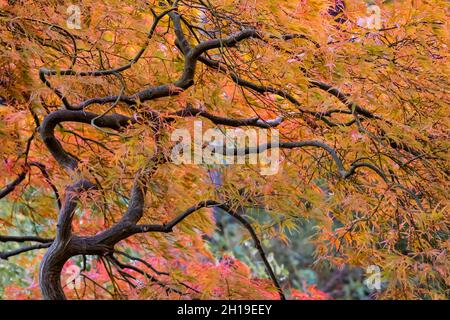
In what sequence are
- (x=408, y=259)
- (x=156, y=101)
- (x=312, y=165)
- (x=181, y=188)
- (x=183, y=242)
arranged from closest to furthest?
(x=408, y=259)
(x=156, y=101)
(x=312, y=165)
(x=181, y=188)
(x=183, y=242)

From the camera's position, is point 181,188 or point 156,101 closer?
point 156,101

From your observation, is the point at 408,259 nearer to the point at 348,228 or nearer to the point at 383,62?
the point at 348,228

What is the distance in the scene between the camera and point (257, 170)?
272 centimetres

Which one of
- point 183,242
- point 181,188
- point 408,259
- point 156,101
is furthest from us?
point 183,242

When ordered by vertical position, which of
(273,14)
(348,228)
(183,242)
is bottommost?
(183,242)

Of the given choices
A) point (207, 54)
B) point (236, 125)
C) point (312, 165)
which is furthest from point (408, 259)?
point (207, 54)

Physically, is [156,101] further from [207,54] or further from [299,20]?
[299,20]

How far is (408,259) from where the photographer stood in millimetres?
2348

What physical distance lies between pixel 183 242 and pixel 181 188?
71 centimetres

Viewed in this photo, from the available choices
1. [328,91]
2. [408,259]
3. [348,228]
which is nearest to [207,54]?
[328,91]

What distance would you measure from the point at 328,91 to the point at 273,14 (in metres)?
0.32

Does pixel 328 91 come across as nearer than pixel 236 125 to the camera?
Yes

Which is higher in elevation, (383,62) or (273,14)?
(273,14)

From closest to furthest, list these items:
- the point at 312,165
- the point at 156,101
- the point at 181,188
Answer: the point at 156,101 → the point at 312,165 → the point at 181,188
